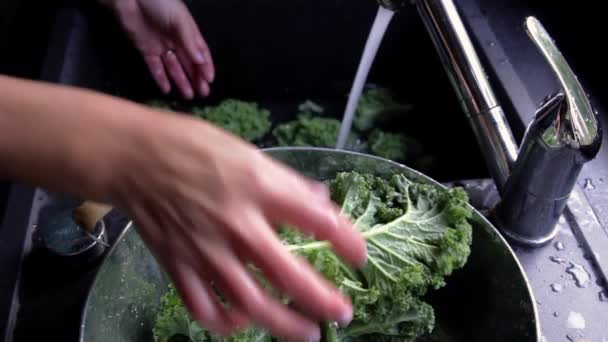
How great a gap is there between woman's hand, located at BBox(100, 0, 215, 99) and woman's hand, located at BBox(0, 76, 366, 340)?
2.30 ft

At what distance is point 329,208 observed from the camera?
41 cm

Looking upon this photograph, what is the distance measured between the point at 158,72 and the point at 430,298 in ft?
2.28

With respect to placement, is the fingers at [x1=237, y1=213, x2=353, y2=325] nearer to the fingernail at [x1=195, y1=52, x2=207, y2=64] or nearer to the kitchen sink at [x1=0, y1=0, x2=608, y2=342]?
→ the kitchen sink at [x1=0, y1=0, x2=608, y2=342]

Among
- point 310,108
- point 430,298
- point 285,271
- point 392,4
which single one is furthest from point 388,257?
point 310,108

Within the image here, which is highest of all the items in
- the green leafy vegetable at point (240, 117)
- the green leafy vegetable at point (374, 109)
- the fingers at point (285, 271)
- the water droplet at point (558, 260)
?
the fingers at point (285, 271)

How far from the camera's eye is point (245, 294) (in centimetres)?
39

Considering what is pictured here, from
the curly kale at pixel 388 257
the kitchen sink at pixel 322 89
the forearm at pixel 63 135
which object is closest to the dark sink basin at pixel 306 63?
the kitchen sink at pixel 322 89

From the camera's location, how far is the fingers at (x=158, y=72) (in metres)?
1.14

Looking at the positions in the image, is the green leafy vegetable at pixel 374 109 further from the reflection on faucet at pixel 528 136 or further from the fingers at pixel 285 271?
the fingers at pixel 285 271

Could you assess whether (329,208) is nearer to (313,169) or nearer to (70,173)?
(70,173)

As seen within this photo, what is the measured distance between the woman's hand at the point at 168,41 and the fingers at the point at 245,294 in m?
0.77

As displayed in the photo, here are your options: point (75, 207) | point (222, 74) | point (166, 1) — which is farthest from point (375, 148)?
point (75, 207)

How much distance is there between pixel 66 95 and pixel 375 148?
84 cm

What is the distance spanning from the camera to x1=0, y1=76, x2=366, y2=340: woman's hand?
38 cm
